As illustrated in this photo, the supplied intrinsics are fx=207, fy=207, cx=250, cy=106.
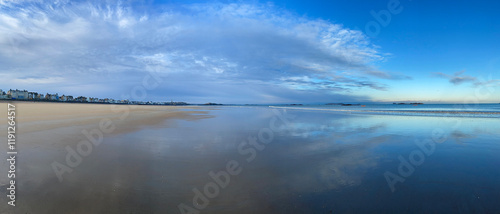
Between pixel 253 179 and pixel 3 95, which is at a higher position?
pixel 3 95

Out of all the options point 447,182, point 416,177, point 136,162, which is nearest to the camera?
point 447,182

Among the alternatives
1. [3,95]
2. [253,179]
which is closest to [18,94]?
[3,95]

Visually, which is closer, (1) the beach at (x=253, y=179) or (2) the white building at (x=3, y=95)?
(1) the beach at (x=253, y=179)

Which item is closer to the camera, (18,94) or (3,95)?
(3,95)

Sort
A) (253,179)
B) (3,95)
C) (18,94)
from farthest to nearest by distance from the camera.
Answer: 1. (18,94)
2. (3,95)
3. (253,179)

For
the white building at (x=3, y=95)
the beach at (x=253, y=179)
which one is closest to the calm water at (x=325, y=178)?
the beach at (x=253, y=179)

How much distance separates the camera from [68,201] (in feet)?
12.3

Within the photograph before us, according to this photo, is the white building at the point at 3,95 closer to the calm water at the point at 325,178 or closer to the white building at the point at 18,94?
the white building at the point at 18,94

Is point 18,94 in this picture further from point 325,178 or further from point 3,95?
point 325,178


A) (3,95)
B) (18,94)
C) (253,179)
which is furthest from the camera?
(18,94)

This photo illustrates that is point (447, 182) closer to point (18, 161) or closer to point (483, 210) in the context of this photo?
point (483, 210)

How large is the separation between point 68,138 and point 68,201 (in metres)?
7.38

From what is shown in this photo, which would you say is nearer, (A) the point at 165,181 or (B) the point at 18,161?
(A) the point at 165,181

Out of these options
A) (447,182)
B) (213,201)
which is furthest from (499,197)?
(213,201)
